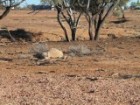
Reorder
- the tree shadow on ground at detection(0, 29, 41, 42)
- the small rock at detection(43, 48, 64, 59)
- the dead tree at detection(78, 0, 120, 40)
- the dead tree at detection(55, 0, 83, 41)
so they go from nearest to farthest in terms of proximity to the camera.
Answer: the small rock at detection(43, 48, 64, 59) → the dead tree at detection(55, 0, 83, 41) → the dead tree at detection(78, 0, 120, 40) → the tree shadow on ground at detection(0, 29, 41, 42)

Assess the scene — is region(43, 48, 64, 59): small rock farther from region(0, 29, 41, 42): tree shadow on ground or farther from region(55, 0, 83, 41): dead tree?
region(0, 29, 41, 42): tree shadow on ground

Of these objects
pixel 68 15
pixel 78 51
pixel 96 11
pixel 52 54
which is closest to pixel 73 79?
pixel 52 54

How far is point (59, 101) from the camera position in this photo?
34.6 ft

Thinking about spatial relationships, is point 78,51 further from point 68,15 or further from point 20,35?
point 20,35

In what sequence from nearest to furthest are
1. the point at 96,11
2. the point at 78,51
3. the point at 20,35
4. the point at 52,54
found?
the point at 52,54, the point at 78,51, the point at 96,11, the point at 20,35

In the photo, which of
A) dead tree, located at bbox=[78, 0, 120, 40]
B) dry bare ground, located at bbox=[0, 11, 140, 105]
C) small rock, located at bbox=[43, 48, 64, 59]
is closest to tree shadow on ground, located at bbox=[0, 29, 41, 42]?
dead tree, located at bbox=[78, 0, 120, 40]

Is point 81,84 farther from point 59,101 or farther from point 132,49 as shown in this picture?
point 132,49

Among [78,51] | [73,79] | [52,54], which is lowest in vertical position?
[78,51]

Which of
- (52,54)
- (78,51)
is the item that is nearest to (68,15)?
(78,51)

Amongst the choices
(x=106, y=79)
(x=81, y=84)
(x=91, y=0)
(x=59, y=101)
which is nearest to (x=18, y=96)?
(x=59, y=101)

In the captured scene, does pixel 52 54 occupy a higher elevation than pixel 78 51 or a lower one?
higher

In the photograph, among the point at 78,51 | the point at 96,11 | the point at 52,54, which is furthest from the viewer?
the point at 96,11

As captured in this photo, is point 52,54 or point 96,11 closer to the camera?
point 52,54

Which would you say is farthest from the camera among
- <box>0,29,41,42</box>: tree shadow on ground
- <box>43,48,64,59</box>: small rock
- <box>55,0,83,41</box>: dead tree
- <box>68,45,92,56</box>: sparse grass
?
<box>0,29,41,42</box>: tree shadow on ground
